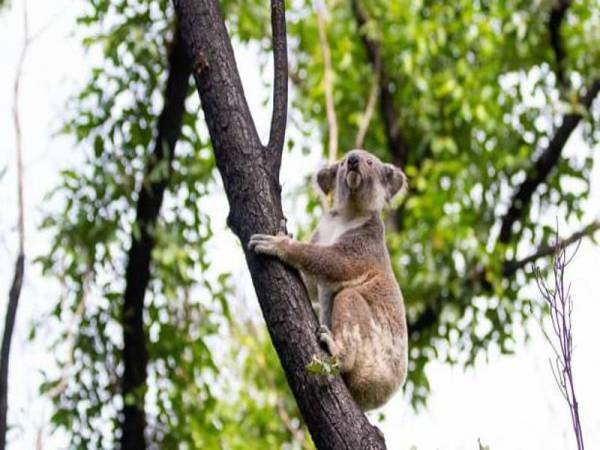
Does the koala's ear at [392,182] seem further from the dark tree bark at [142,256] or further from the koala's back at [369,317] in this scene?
the dark tree bark at [142,256]

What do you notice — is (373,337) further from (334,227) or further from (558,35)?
(558,35)

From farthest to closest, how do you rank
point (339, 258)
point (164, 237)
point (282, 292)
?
point (164, 237)
point (339, 258)
point (282, 292)

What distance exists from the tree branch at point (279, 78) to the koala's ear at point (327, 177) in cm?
172

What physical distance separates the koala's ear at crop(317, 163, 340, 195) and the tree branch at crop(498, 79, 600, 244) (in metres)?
2.97

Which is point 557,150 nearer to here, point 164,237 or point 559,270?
point 164,237

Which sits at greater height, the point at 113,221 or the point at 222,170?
the point at 113,221

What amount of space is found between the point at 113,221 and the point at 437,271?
297 centimetres

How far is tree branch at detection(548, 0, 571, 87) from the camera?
871 centimetres

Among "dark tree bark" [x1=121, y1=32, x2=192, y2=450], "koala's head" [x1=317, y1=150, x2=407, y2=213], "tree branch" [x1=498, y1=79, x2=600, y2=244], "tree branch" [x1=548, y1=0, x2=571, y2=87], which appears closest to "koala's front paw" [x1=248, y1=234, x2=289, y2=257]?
"koala's head" [x1=317, y1=150, x2=407, y2=213]

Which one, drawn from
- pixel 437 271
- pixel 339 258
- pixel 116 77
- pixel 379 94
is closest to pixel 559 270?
pixel 339 258

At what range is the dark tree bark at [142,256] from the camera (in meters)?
6.39

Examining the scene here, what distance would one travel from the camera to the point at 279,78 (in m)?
4.32

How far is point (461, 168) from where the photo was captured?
8.76m

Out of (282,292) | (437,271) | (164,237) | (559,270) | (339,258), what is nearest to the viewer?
(559,270)
